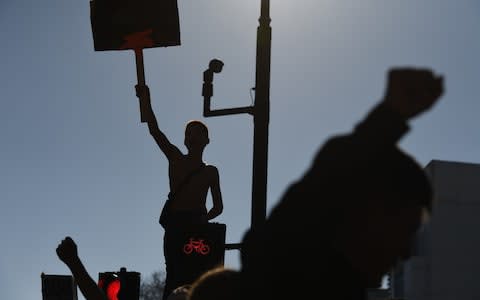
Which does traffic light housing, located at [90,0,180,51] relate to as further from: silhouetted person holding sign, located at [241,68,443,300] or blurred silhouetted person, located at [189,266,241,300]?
silhouetted person holding sign, located at [241,68,443,300]

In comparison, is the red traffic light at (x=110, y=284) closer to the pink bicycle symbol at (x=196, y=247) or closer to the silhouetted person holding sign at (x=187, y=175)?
the pink bicycle symbol at (x=196, y=247)

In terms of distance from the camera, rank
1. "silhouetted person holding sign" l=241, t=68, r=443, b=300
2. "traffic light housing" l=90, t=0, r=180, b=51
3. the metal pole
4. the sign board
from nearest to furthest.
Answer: "silhouetted person holding sign" l=241, t=68, r=443, b=300
the sign board
"traffic light housing" l=90, t=0, r=180, b=51
the metal pole

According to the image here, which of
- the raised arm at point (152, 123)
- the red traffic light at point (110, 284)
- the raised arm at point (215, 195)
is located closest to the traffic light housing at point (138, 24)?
the raised arm at point (152, 123)

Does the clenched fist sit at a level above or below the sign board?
above

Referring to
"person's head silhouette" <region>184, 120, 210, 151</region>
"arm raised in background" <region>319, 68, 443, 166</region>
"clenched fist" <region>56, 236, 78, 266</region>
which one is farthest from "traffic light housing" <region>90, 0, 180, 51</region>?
"arm raised in background" <region>319, 68, 443, 166</region>

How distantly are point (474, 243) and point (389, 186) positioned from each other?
71.8 m

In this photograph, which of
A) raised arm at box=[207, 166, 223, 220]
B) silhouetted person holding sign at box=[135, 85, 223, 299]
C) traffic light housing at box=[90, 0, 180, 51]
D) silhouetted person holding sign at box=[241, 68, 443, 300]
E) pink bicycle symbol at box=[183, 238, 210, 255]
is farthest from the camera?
raised arm at box=[207, 166, 223, 220]

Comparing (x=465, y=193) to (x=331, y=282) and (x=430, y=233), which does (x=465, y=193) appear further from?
(x=331, y=282)

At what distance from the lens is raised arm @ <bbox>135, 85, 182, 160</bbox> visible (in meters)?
7.14

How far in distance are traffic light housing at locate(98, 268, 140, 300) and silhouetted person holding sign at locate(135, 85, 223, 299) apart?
2.63 feet

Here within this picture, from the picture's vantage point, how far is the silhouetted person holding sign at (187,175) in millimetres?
7082

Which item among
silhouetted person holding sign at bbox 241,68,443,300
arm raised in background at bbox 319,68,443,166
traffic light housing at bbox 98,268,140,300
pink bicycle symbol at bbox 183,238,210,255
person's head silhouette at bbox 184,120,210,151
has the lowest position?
traffic light housing at bbox 98,268,140,300

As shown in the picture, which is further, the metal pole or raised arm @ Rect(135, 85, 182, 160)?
the metal pole

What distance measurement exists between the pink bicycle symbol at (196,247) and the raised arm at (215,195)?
3.47ft
